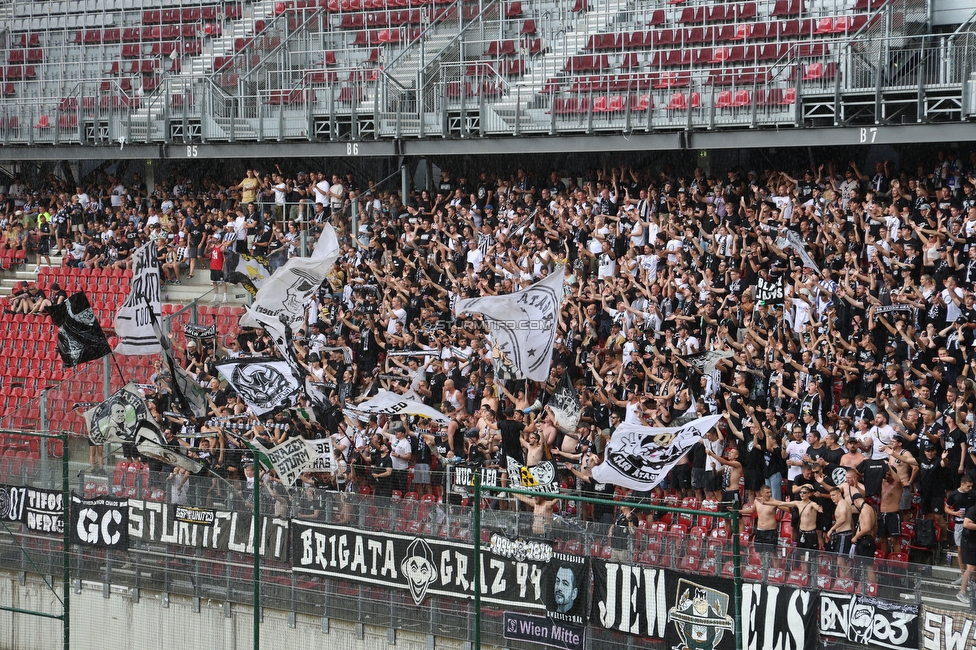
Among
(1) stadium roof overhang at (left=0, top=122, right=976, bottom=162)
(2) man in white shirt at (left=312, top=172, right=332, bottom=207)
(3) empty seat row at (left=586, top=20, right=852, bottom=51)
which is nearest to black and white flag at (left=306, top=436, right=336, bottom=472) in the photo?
(1) stadium roof overhang at (left=0, top=122, right=976, bottom=162)

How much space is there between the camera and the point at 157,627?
41.9ft

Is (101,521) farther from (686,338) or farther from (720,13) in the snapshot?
(720,13)

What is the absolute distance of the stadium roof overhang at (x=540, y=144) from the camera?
57.8 ft

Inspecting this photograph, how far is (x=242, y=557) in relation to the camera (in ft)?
39.8

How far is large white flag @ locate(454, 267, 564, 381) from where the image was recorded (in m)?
14.5

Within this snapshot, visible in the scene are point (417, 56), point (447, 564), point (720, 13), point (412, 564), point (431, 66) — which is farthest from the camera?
point (417, 56)

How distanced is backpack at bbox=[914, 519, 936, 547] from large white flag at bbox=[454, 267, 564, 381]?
175 inches

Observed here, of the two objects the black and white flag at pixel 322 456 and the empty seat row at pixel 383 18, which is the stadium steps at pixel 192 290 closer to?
the empty seat row at pixel 383 18

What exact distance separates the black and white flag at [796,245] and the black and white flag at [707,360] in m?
1.72

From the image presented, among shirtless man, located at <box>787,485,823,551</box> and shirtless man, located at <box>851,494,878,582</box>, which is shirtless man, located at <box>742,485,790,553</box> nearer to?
shirtless man, located at <box>787,485,823,551</box>

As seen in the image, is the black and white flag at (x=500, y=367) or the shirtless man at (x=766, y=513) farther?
the black and white flag at (x=500, y=367)

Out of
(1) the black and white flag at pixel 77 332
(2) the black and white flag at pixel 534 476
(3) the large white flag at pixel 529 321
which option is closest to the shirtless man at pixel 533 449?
(3) the large white flag at pixel 529 321

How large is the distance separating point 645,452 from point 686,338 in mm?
3693

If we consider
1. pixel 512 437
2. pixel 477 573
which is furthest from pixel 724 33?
pixel 477 573
